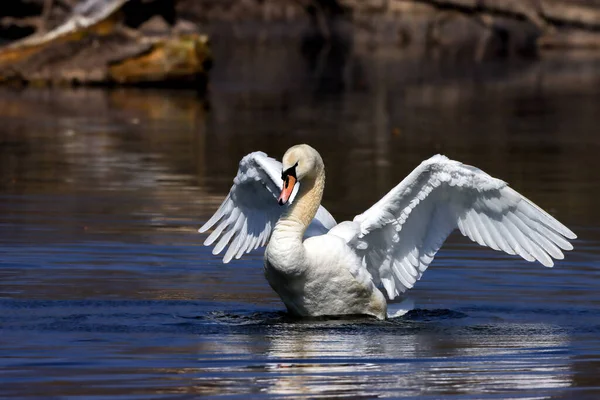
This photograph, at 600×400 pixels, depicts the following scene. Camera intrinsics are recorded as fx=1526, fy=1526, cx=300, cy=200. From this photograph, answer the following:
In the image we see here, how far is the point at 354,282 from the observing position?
9945 millimetres

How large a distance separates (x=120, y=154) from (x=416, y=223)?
893 centimetres

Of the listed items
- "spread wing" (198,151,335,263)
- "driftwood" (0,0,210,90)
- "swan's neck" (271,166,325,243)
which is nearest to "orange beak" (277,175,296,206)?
"swan's neck" (271,166,325,243)

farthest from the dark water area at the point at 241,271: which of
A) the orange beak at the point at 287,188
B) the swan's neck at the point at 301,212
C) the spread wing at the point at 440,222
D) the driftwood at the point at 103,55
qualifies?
the driftwood at the point at 103,55

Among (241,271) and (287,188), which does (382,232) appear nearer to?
(287,188)

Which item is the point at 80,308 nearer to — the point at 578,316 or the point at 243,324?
the point at 243,324

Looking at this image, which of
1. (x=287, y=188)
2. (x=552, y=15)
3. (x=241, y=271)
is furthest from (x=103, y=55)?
(x=287, y=188)

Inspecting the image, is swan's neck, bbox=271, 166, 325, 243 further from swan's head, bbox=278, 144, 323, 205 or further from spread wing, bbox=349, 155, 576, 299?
spread wing, bbox=349, 155, 576, 299

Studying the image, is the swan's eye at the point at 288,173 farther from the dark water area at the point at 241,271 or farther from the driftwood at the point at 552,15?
the driftwood at the point at 552,15

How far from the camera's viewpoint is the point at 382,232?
10320 millimetres

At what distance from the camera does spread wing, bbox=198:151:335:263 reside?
1102 cm

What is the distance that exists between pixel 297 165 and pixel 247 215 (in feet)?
4.90

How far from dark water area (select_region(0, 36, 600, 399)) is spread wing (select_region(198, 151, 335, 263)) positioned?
30 cm

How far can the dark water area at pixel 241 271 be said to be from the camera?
7977 mm

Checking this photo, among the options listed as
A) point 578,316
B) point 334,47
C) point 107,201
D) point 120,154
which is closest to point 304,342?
point 578,316
